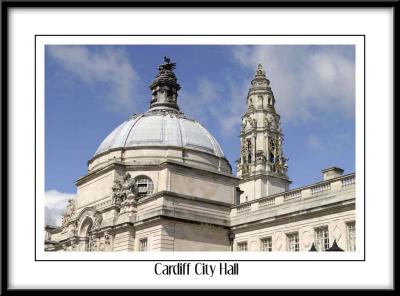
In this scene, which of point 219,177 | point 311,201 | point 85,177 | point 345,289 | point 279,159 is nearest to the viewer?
point 345,289

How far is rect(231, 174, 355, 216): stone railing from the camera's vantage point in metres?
31.5

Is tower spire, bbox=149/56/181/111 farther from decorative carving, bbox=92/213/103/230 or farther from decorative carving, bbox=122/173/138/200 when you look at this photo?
decorative carving, bbox=92/213/103/230

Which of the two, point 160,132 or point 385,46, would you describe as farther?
point 160,132

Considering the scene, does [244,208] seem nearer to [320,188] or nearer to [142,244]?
[320,188]

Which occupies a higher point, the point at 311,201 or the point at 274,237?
the point at 311,201

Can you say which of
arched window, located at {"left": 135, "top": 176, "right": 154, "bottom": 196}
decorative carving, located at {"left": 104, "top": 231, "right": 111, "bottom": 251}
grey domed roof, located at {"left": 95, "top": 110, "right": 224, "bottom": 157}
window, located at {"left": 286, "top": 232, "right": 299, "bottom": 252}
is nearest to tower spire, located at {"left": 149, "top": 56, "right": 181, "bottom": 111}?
grey domed roof, located at {"left": 95, "top": 110, "right": 224, "bottom": 157}

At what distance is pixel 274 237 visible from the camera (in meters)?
34.9

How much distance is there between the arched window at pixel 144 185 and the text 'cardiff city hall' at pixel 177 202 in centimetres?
8

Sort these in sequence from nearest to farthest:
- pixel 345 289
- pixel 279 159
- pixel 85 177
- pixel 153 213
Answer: pixel 345 289 < pixel 153 213 < pixel 85 177 < pixel 279 159

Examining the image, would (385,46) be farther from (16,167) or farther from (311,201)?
(311,201)

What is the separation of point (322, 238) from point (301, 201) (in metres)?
2.53

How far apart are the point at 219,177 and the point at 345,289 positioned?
88.2 ft
